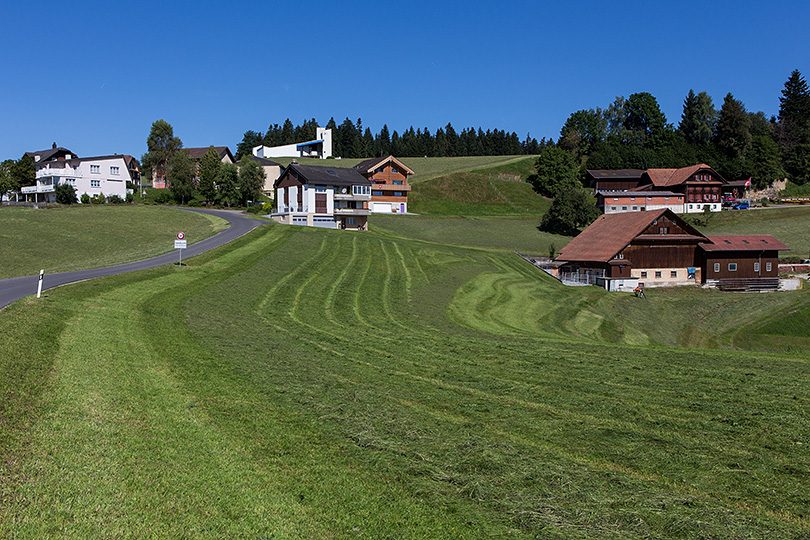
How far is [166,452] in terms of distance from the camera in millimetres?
10188

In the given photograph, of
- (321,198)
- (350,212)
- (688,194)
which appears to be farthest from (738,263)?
(688,194)

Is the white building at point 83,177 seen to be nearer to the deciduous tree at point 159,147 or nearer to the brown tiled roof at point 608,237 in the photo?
the deciduous tree at point 159,147

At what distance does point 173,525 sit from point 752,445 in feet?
35.5

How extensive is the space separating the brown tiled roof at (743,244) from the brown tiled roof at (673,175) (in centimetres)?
5212

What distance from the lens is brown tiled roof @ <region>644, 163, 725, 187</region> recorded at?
11156 cm

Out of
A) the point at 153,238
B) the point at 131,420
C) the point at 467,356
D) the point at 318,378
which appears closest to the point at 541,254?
the point at 153,238

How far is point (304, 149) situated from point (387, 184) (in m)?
81.4

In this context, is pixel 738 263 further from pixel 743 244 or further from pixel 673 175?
pixel 673 175

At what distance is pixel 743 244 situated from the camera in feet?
206

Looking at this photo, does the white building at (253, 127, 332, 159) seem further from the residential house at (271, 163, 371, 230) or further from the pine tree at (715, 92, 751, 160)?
the pine tree at (715, 92, 751, 160)

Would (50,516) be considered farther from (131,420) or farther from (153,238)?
(153,238)

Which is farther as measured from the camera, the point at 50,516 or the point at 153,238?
the point at 153,238

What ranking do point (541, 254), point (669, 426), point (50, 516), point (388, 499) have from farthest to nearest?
point (541, 254)
point (669, 426)
point (388, 499)
point (50, 516)

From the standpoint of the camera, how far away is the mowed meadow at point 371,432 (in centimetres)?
841
